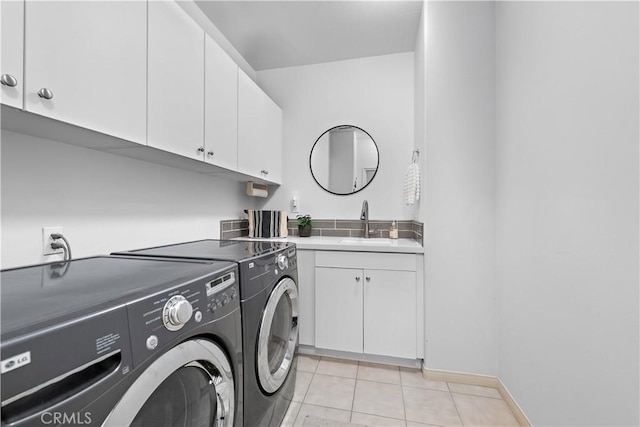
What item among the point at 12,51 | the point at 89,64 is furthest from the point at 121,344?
the point at 89,64

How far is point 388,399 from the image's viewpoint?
1.67 m

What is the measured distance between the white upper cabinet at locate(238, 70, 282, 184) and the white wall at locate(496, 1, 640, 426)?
1.71 m

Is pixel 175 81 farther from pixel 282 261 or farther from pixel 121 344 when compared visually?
pixel 121 344

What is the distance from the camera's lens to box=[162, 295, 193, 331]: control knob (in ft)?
2.25

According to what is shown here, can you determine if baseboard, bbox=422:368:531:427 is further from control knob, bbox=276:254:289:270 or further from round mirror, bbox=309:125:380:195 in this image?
round mirror, bbox=309:125:380:195

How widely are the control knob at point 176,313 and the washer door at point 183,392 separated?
0.20 feet

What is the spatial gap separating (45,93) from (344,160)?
86.0 inches

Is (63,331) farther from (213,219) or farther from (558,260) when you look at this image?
(213,219)

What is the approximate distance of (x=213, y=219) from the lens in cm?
227

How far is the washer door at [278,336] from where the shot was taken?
3.95 ft

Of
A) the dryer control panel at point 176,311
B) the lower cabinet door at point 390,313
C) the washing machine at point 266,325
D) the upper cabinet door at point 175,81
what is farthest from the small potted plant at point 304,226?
the dryer control panel at point 176,311

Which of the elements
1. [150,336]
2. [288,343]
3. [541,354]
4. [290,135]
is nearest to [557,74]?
[541,354]

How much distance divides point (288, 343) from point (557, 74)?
1.79 meters

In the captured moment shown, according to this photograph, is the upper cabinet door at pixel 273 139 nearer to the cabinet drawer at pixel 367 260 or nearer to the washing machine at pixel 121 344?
the cabinet drawer at pixel 367 260
